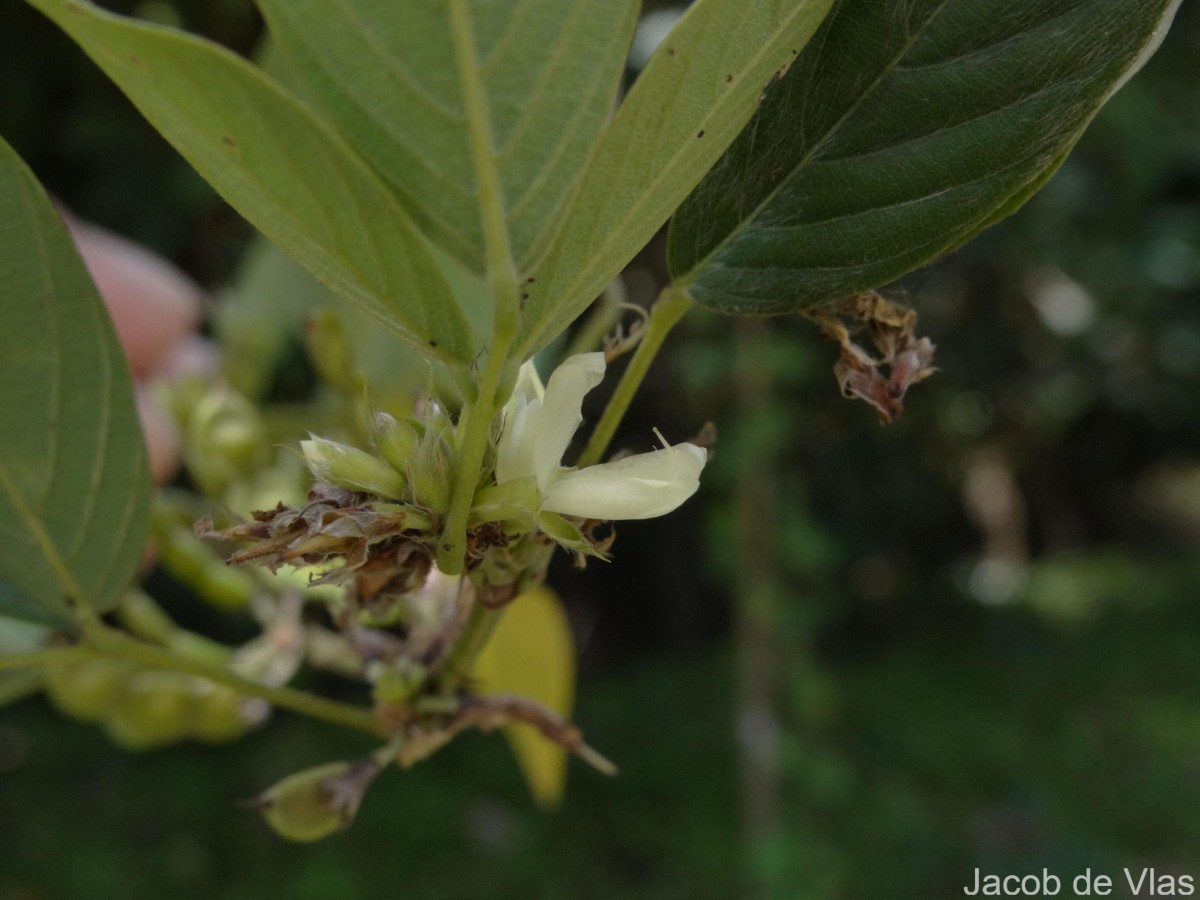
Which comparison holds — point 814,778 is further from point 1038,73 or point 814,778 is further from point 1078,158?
point 1078,158

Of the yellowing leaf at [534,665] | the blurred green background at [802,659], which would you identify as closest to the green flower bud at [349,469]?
the yellowing leaf at [534,665]

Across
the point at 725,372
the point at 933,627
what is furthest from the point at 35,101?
the point at 933,627

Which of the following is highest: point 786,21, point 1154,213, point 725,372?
point 1154,213

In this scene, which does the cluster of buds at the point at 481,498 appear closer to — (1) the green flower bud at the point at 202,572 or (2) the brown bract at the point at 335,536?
(2) the brown bract at the point at 335,536

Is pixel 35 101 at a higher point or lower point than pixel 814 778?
higher

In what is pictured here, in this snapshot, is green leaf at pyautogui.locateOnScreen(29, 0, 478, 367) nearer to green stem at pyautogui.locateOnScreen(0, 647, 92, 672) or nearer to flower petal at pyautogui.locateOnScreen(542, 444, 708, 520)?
flower petal at pyautogui.locateOnScreen(542, 444, 708, 520)

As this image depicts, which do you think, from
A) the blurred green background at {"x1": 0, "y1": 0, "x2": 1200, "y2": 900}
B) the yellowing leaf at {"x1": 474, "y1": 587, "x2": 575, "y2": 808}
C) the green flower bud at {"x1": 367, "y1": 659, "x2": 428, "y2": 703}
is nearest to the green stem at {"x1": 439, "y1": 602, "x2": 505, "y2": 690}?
the green flower bud at {"x1": 367, "y1": 659, "x2": 428, "y2": 703}

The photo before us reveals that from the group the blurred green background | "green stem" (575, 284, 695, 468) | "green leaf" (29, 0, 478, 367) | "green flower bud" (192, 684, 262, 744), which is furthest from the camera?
the blurred green background
